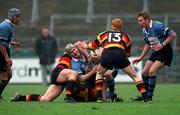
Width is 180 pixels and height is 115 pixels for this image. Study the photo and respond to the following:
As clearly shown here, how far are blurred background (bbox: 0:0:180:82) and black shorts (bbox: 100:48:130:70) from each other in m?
18.5

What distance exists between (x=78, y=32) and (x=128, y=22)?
248 centimetres

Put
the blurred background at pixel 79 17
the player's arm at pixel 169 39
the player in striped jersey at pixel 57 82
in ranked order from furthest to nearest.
Answer: the blurred background at pixel 79 17 → the player's arm at pixel 169 39 → the player in striped jersey at pixel 57 82

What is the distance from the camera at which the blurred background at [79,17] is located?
36875mm

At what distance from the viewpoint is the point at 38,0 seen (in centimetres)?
4106

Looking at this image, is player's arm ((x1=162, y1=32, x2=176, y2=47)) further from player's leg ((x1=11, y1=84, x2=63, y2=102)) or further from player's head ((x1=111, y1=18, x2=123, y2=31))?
player's leg ((x1=11, y1=84, x2=63, y2=102))

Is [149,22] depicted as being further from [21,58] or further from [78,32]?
[78,32]

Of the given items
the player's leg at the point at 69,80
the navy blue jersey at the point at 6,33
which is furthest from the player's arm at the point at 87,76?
the navy blue jersey at the point at 6,33

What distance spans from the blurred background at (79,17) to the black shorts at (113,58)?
1852 cm

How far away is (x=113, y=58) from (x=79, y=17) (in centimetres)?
2133

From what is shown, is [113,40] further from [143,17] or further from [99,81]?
[143,17]

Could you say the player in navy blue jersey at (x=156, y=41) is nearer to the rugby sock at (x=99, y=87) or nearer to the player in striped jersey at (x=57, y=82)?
the rugby sock at (x=99, y=87)

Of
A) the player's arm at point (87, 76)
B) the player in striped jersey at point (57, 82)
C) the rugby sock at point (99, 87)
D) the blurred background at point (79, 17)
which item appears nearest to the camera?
the rugby sock at point (99, 87)

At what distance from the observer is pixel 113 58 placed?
55.6 feet

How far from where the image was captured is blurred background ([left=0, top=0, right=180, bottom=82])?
36.9 metres
